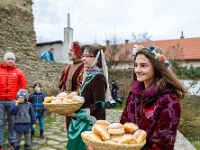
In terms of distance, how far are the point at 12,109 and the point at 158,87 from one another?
3203 millimetres

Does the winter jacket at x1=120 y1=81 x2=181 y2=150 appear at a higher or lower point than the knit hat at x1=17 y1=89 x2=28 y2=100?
higher

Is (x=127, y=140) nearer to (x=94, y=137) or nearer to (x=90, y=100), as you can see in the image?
(x=94, y=137)

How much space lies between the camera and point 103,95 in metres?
2.34

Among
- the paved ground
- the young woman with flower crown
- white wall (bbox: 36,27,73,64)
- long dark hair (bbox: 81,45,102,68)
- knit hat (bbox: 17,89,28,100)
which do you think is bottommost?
the paved ground

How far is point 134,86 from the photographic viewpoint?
5.72ft

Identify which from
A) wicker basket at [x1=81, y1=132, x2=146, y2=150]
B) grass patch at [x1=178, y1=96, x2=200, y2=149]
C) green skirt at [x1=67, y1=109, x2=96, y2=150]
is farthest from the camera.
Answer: grass patch at [x1=178, y1=96, x2=200, y2=149]

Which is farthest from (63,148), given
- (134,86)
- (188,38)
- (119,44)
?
(188,38)

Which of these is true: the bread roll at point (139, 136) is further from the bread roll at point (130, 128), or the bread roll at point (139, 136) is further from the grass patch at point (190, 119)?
the grass patch at point (190, 119)

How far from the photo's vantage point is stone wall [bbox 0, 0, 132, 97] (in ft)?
26.3

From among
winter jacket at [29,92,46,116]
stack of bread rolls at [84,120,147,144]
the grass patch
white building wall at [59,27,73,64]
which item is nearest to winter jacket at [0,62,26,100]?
winter jacket at [29,92,46,116]

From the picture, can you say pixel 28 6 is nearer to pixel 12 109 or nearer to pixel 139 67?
pixel 12 109

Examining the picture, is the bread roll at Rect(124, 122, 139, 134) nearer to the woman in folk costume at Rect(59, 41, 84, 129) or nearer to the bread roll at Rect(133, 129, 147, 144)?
the bread roll at Rect(133, 129, 147, 144)

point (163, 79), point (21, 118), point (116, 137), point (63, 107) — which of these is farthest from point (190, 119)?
point (116, 137)

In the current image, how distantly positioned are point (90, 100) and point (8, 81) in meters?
2.48
